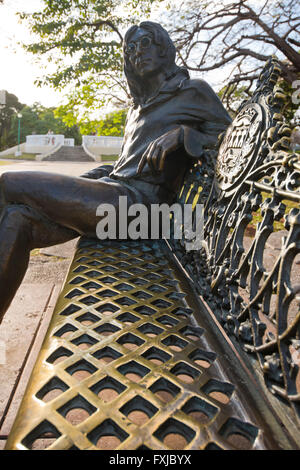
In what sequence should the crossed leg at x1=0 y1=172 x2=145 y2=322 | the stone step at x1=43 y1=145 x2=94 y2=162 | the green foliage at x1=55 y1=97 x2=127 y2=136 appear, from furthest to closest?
the stone step at x1=43 y1=145 x2=94 y2=162 → the green foliage at x1=55 y1=97 x2=127 y2=136 → the crossed leg at x1=0 y1=172 x2=145 y2=322

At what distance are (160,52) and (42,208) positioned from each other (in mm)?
1160

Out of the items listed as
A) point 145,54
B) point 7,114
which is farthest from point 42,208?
point 7,114

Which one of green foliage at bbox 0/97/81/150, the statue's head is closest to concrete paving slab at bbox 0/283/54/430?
the statue's head

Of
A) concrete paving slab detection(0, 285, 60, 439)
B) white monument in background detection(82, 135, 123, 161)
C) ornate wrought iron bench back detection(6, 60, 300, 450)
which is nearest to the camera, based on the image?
ornate wrought iron bench back detection(6, 60, 300, 450)

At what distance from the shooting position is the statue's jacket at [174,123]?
2014mm

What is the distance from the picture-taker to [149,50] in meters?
2.11

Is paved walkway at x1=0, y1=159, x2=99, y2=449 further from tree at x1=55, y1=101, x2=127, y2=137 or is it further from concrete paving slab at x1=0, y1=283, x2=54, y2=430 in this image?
tree at x1=55, y1=101, x2=127, y2=137

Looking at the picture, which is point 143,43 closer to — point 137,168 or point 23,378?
point 137,168

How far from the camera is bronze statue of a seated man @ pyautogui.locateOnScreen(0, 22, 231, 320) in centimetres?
176

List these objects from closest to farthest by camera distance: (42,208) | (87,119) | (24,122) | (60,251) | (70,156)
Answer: (42,208), (60,251), (87,119), (70,156), (24,122)

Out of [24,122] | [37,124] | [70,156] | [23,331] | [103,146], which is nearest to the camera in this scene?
[23,331]

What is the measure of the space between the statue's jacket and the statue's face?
0.12 m

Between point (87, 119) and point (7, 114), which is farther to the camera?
point (7, 114)

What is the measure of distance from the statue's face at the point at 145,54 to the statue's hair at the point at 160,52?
0.03 metres
